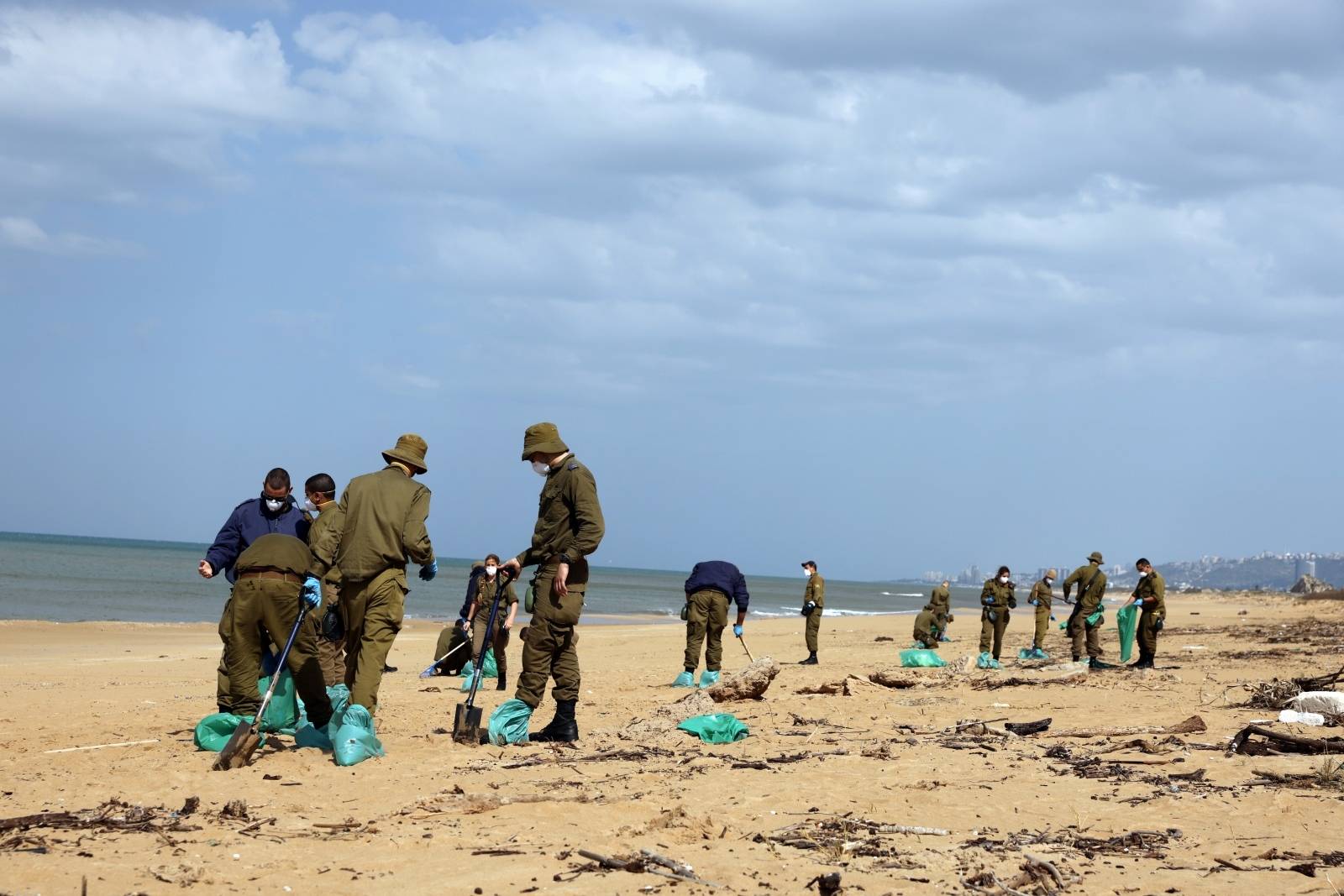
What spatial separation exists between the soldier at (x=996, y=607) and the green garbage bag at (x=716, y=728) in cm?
1081


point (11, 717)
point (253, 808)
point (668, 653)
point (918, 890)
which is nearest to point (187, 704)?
point (11, 717)

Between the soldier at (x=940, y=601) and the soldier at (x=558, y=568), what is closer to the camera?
the soldier at (x=558, y=568)

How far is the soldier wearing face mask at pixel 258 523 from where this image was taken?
8109 millimetres

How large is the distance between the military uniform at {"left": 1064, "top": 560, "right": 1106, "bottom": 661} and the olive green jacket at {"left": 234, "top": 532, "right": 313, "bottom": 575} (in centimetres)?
1301

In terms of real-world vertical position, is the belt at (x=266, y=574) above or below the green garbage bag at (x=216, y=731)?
above

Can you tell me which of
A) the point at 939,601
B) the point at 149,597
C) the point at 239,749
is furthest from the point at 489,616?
the point at 149,597

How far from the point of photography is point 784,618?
4625 cm

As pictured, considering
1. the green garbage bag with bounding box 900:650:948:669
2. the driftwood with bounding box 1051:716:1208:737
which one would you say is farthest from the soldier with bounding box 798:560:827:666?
the driftwood with bounding box 1051:716:1208:737

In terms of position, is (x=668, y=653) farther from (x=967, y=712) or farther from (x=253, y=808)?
(x=253, y=808)

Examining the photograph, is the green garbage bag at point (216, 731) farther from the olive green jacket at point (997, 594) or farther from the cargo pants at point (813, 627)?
the olive green jacket at point (997, 594)

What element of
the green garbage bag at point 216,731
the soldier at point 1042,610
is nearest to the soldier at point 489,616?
the green garbage bag at point 216,731

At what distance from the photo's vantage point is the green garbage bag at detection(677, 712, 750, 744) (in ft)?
28.3

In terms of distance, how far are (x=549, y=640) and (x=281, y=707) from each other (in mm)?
1761

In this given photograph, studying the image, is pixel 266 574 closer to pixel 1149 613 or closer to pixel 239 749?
pixel 239 749
